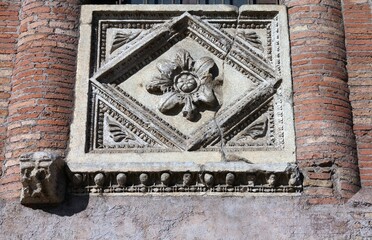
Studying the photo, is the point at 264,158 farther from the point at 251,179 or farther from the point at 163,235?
the point at 163,235

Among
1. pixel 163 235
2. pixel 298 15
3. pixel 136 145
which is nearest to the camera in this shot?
pixel 163 235

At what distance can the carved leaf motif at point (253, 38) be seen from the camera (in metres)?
6.77

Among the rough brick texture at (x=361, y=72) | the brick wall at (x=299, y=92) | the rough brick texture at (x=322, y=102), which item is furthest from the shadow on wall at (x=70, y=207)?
the rough brick texture at (x=361, y=72)

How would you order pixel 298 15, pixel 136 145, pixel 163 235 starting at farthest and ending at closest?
pixel 298 15 < pixel 136 145 < pixel 163 235

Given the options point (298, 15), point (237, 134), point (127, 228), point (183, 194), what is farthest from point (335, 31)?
point (127, 228)

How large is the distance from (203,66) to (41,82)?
148 centimetres

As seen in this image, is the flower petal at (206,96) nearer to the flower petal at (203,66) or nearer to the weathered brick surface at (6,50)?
the flower petal at (203,66)

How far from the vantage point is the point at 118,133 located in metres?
6.40

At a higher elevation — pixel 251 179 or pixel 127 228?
pixel 251 179

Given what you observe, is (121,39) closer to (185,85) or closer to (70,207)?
(185,85)

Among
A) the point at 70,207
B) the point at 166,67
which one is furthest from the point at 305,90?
the point at 70,207

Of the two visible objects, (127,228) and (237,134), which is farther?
(237,134)

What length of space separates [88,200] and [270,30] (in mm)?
2353

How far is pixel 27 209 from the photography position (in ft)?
19.8
